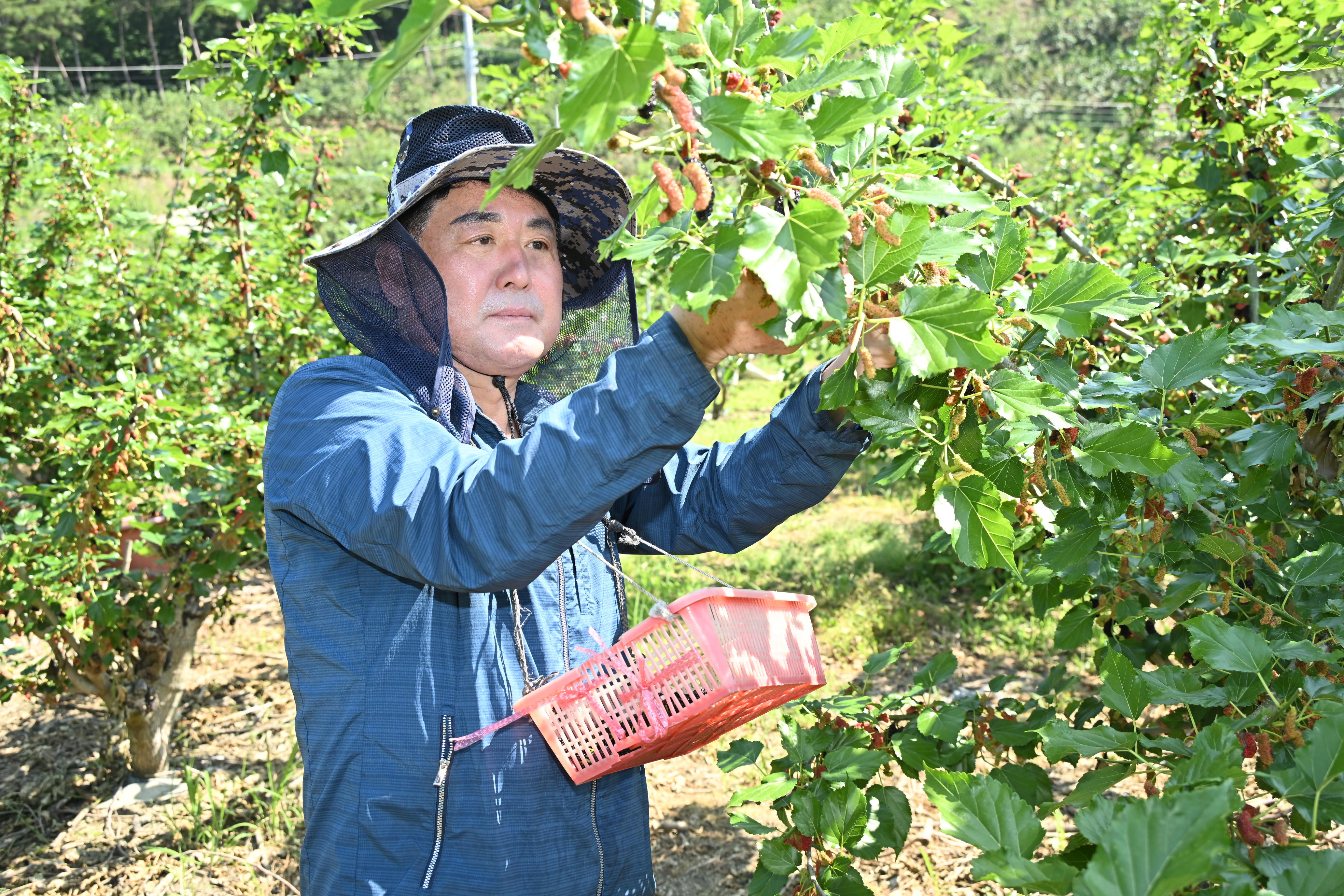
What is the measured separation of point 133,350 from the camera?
3256 mm

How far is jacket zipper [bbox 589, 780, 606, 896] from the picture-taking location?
1575 mm

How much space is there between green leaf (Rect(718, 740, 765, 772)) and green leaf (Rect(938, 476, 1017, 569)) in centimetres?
59

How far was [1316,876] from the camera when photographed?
34.7 inches

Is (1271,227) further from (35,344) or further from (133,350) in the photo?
(35,344)

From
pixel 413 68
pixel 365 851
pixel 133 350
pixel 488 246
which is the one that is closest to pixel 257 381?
pixel 133 350

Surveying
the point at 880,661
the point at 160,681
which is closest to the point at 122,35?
the point at 160,681

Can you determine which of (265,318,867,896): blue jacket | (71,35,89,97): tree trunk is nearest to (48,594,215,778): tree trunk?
(265,318,867,896): blue jacket

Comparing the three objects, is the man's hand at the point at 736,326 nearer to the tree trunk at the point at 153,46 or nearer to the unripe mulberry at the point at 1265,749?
the unripe mulberry at the point at 1265,749

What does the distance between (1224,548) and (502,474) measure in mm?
945

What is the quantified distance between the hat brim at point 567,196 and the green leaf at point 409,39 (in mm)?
589

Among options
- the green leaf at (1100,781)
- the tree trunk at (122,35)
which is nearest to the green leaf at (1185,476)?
the green leaf at (1100,781)

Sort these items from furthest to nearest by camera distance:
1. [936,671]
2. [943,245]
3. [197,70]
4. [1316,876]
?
[197,70] → [936,671] → [943,245] → [1316,876]

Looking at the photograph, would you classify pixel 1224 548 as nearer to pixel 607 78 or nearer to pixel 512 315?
pixel 607 78

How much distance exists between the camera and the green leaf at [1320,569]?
1.34m
